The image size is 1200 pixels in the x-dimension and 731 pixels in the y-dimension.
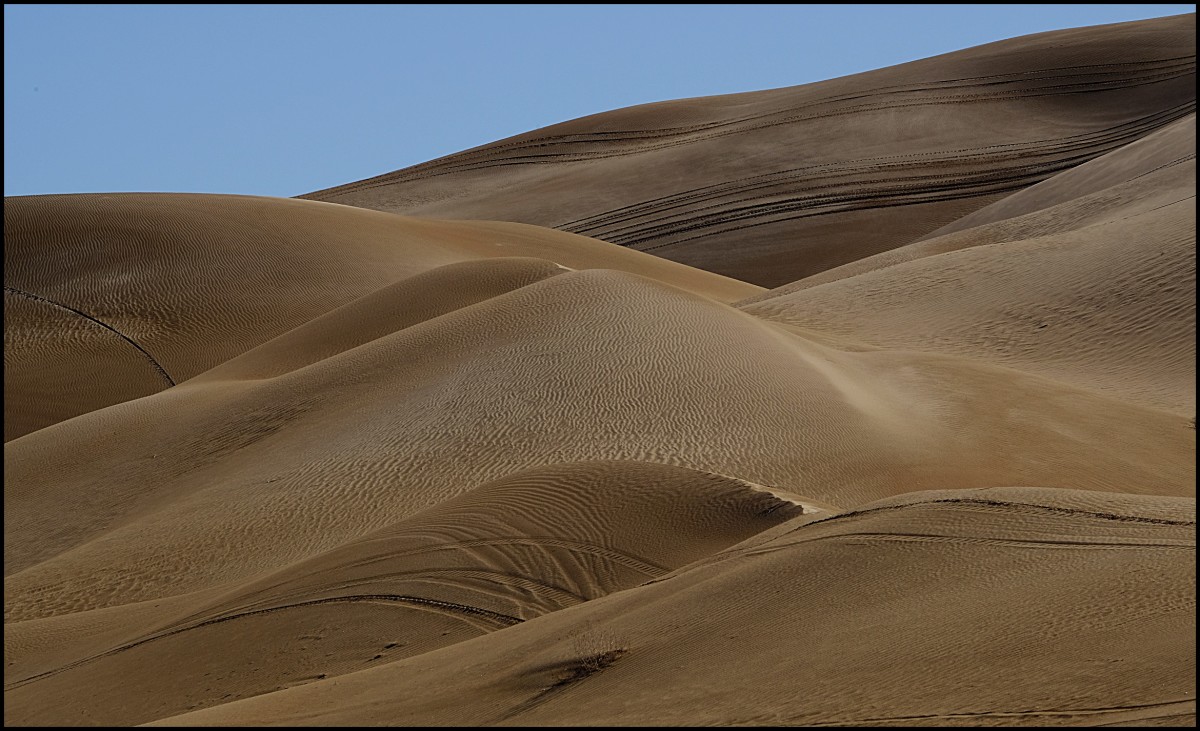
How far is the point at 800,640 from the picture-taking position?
473 cm

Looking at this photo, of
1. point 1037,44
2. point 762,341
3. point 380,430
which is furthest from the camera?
point 1037,44

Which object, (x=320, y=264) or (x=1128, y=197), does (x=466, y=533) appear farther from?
(x=320, y=264)

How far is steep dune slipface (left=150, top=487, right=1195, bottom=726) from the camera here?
397cm

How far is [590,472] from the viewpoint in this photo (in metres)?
8.24

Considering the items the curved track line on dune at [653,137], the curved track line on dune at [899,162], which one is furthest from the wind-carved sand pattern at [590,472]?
the curved track line on dune at [653,137]

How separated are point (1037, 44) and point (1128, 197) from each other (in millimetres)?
26888

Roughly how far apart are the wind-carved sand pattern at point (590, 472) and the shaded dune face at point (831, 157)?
8776mm

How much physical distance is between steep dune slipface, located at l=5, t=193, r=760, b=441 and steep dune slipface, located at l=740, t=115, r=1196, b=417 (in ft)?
16.1

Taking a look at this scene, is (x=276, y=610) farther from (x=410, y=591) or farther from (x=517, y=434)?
(x=517, y=434)

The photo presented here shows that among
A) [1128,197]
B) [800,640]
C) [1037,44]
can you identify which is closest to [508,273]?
[1128,197]

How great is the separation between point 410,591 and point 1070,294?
11.0 metres

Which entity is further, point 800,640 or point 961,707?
point 800,640

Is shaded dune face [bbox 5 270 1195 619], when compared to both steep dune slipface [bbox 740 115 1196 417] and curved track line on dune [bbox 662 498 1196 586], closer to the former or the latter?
steep dune slipface [bbox 740 115 1196 417]

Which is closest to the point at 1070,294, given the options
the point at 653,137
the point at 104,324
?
the point at 104,324
